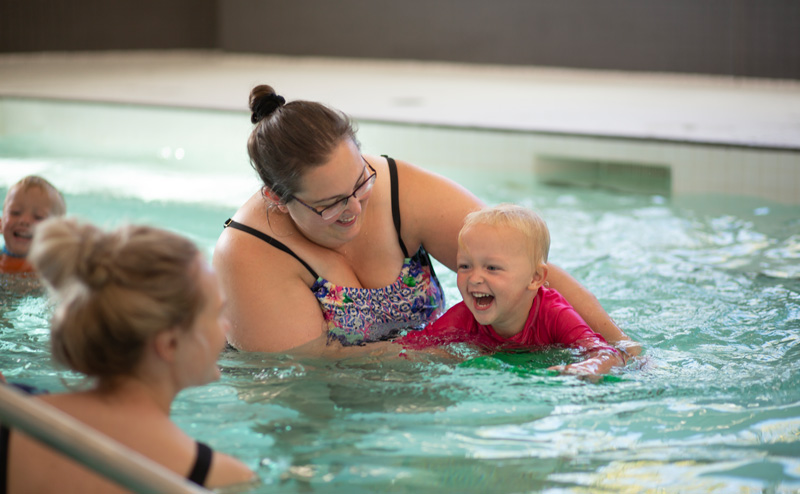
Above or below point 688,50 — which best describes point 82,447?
below

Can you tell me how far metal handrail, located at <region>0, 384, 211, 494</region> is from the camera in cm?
119

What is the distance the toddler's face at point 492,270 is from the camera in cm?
261

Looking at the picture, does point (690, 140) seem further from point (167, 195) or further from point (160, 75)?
point (160, 75)

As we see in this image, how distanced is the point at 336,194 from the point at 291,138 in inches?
8.1

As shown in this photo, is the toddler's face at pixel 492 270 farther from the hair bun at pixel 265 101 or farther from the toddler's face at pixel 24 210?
the toddler's face at pixel 24 210

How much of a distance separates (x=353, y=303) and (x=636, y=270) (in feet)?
5.88

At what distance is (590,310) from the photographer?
284 centimetres

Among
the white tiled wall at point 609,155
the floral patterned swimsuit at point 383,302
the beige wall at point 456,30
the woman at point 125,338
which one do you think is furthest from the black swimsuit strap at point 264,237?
the beige wall at point 456,30

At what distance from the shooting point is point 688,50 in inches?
343

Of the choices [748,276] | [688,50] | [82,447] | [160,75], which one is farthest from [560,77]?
[82,447]

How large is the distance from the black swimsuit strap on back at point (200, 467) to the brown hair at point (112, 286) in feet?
0.72

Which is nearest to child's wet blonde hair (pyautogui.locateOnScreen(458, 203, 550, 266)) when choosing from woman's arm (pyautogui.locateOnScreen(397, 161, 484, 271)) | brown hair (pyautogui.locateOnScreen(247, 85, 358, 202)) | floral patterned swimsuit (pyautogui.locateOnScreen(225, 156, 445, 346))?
woman's arm (pyautogui.locateOnScreen(397, 161, 484, 271))

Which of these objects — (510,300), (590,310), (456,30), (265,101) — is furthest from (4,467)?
(456,30)

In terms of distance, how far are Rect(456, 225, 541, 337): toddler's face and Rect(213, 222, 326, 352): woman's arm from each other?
1.64ft
